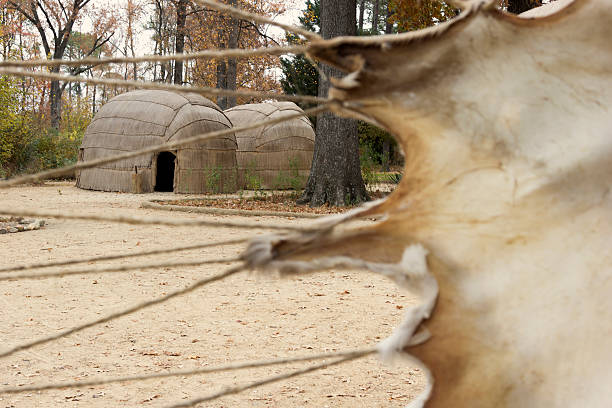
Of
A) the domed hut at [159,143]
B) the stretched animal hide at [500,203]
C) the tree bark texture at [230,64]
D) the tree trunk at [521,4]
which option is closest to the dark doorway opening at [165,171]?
the domed hut at [159,143]

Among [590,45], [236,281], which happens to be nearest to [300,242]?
[590,45]

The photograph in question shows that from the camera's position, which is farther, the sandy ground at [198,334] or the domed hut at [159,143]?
the domed hut at [159,143]

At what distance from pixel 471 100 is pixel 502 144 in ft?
0.33

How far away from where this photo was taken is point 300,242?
1079 mm

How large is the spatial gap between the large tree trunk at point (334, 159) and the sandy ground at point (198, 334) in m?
4.97

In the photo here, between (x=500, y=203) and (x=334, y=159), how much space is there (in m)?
10.8

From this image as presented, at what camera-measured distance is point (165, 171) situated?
59.3 ft

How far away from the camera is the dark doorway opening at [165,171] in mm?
17609

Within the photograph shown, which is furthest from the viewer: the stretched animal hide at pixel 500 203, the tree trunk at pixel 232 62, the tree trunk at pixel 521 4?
the tree trunk at pixel 232 62

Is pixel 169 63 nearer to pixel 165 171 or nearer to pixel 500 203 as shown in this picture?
pixel 165 171

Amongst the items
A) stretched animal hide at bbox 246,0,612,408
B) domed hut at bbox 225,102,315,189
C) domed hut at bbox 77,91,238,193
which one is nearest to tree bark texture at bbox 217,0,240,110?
domed hut at bbox 225,102,315,189

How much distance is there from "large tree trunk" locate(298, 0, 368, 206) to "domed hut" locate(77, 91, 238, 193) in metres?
3.25

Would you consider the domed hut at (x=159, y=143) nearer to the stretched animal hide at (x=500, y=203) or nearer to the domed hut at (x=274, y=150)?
the domed hut at (x=274, y=150)

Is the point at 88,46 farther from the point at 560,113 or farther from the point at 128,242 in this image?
the point at 560,113
